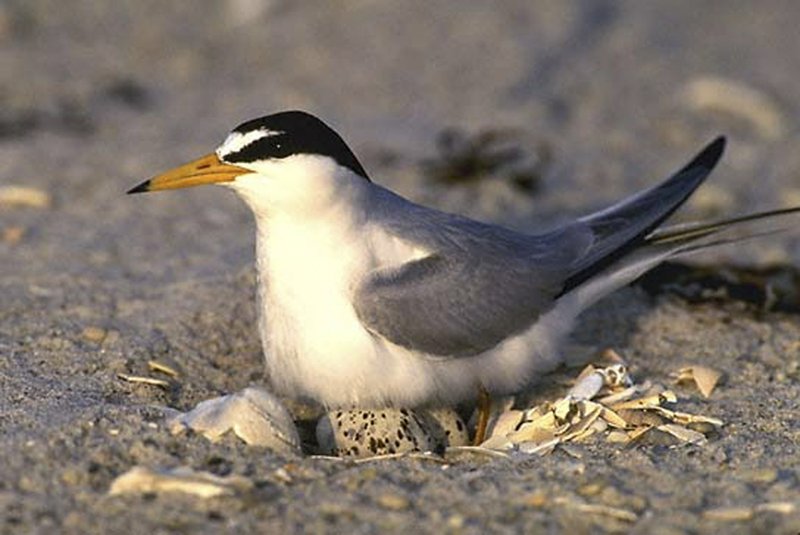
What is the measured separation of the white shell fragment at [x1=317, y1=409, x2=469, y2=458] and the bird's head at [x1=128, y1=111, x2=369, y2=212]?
600 mm


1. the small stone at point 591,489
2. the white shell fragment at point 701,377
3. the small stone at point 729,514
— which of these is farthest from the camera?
the white shell fragment at point 701,377

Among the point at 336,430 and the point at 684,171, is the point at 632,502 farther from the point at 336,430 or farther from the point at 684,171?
the point at 684,171

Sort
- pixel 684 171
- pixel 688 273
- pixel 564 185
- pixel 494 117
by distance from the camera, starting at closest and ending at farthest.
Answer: pixel 684 171
pixel 688 273
pixel 564 185
pixel 494 117

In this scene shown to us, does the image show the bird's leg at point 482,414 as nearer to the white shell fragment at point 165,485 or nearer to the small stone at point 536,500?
the small stone at point 536,500

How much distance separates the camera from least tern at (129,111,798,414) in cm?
386

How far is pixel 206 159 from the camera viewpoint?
3902 millimetres

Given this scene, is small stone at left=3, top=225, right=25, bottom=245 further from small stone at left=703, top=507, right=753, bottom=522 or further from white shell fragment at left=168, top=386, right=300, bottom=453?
small stone at left=703, top=507, right=753, bottom=522

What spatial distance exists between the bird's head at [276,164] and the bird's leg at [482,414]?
78 centimetres

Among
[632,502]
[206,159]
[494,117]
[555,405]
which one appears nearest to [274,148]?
[206,159]

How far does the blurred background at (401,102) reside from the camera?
19.7 ft

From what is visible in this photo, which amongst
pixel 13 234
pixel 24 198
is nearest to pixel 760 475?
pixel 13 234

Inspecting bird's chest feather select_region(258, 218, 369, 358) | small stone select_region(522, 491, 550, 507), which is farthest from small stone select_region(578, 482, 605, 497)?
bird's chest feather select_region(258, 218, 369, 358)

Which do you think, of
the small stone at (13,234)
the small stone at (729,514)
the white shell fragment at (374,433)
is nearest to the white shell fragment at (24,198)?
the small stone at (13,234)

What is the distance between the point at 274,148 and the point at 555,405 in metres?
1.06
